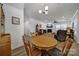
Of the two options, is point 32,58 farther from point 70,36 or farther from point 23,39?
point 70,36

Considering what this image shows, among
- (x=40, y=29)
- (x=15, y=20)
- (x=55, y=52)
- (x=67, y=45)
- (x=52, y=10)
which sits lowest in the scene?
(x=55, y=52)

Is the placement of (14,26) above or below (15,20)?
below

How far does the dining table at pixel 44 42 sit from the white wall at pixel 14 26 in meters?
0.28

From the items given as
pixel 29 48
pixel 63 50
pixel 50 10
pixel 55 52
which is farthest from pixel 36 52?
pixel 50 10

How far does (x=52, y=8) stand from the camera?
2943mm

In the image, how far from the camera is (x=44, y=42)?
9.57 ft

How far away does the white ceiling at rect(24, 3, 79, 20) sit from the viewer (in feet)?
9.53

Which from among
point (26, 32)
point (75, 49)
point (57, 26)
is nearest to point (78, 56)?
point (75, 49)

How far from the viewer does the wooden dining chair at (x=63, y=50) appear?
9.62 feet

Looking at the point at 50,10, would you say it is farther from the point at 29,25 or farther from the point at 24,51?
the point at 24,51

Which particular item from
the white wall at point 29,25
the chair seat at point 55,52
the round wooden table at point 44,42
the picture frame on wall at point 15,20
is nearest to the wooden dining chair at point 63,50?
the chair seat at point 55,52

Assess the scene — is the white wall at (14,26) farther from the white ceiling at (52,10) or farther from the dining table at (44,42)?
the dining table at (44,42)

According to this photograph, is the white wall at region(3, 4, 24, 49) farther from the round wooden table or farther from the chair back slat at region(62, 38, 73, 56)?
the chair back slat at region(62, 38, 73, 56)

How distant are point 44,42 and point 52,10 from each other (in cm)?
64
